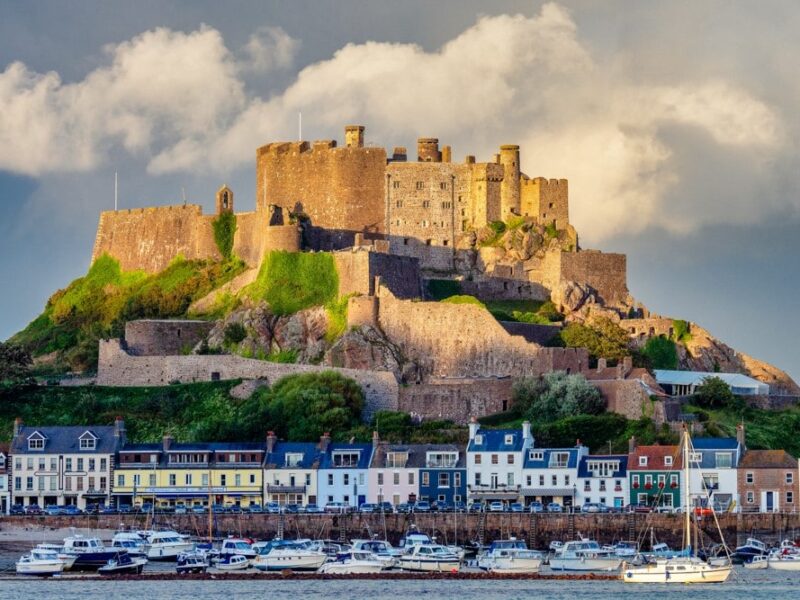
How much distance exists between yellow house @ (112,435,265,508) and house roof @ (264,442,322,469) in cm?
50

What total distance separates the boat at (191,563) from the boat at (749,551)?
19.6 m

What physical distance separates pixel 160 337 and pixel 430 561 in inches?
1192

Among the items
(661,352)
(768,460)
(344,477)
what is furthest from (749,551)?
(661,352)

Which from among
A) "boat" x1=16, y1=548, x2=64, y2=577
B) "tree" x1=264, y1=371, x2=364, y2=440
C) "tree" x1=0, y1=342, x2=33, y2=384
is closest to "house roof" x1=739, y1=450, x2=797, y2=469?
"tree" x1=264, y1=371, x2=364, y2=440

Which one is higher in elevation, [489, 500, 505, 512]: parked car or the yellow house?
the yellow house

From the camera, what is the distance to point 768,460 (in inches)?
3642

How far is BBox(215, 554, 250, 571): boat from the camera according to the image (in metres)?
84.5

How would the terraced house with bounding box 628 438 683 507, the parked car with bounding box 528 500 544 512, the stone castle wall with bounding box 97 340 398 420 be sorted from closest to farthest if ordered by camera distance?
the parked car with bounding box 528 500 544 512 < the terraced house with bounding box 628 438 683 507 < the stone castle wall with bounding box 97 340 398 420

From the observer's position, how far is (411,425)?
10106 centimetres

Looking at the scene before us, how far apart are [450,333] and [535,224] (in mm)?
13774

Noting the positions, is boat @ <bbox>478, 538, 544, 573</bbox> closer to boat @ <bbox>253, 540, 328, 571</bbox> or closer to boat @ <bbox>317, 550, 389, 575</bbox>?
boat @ <bbox>317, 550, 389, 575</bbox>

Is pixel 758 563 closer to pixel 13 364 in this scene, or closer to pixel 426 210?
pixel 426 210

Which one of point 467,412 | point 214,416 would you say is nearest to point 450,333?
point 467,412

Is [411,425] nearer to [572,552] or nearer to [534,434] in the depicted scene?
[534,434]
